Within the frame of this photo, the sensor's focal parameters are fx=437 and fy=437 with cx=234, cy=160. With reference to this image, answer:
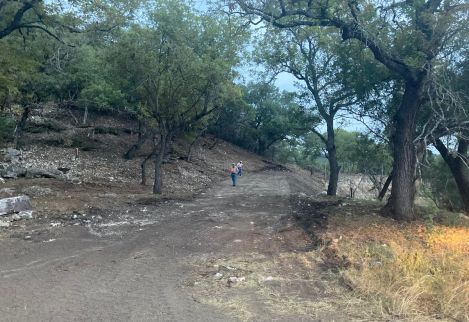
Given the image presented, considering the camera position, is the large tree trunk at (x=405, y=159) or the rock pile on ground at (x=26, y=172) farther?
the rock pile on ground at (x=26, y=172)

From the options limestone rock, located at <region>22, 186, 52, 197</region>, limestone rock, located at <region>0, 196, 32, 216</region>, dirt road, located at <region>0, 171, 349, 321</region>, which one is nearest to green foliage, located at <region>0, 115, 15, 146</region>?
limestone rock, located at <region>22, 186, 52, 197</region>

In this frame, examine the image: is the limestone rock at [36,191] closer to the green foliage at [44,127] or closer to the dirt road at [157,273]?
the dirt road at [157,273]

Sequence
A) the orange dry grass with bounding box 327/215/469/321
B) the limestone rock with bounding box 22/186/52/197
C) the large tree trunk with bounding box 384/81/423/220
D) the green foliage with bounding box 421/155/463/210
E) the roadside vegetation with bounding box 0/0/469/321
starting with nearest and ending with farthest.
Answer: the orange dry grass with bounding box 327/215/469/321 < the roadside vegetation with bounding box 0/0/469/321 < the large tree trunk with bounding box 384/81/423/220 < the limestone rock with bounding box 22/186/52/197 < the green foliage with bounding box 421/155/463/210

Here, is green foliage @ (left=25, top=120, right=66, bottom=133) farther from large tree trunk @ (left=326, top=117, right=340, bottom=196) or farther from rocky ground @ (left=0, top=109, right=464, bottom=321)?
large tree trunk @ (left=326, top=117, right=340, bottom=196)

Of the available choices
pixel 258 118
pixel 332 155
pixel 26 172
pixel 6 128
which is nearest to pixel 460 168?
pixel 332 155

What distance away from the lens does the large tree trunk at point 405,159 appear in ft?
38.3

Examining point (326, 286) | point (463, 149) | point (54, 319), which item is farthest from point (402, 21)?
point (54, 319)

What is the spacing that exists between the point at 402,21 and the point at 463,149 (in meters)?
6.09

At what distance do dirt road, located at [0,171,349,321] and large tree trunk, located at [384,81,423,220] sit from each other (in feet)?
10.0

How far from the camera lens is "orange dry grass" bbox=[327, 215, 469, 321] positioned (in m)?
5.68

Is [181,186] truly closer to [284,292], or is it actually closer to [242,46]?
[242,46]

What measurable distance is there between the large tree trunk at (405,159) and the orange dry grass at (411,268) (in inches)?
53.4

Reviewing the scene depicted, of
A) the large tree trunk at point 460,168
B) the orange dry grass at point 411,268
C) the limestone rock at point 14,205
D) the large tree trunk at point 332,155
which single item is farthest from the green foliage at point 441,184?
the limestone rock at point 14,205

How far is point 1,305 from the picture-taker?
5754 millimetres
